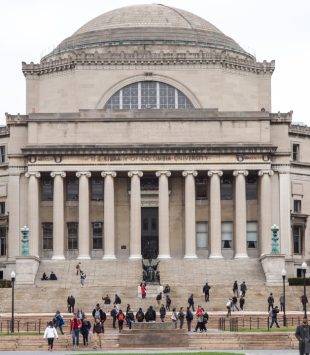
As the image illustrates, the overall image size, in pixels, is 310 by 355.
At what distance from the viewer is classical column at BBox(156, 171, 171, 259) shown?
105562 mm

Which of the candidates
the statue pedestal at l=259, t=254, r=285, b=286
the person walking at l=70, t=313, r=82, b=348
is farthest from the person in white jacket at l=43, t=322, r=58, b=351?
the statue pedestal at l=259, t=254, r=285, b=286

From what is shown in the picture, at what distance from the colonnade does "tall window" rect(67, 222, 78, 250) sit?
1726mm

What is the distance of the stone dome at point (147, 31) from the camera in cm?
11756

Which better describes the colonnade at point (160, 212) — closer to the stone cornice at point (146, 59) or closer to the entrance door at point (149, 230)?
the entrance door at point (149, 230)

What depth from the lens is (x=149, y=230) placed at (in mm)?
109188

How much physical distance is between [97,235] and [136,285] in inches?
551

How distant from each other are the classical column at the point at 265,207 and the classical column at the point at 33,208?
18.5 m

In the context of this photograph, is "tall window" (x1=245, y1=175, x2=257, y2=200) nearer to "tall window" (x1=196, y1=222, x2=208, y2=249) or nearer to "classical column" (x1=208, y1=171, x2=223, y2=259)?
"classical column" (x1=208, y1=171, x2=223, y2=259)

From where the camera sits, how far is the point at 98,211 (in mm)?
108750

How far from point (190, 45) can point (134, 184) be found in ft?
57.1

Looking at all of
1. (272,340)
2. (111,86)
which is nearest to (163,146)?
(111,86)

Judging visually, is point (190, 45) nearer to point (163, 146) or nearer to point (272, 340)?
point (163, 146)

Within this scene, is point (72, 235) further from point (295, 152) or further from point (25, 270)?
point (295, 152)

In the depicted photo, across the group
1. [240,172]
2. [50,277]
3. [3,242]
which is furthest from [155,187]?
[3,242]
